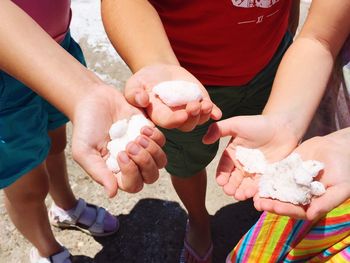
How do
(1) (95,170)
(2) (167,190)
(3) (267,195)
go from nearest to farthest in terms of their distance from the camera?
(1) (95,170) → (3) (267,195) → (2) (167,190)

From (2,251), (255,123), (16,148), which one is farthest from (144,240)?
(255,123)

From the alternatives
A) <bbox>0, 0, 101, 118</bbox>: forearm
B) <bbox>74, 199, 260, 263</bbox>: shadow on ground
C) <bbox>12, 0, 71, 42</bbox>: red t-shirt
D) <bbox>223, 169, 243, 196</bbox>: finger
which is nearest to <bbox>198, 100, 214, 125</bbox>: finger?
<bbox>223, 169, 243, 196</bbox>: finger

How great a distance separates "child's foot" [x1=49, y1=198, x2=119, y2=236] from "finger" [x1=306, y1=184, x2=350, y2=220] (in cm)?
132

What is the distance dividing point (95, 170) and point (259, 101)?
3.26ft

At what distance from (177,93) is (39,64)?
16.1 inches

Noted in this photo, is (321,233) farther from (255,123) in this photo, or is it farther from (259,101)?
(259,101)

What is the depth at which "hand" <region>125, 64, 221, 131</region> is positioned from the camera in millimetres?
1242

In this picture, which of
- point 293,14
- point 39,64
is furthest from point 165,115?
point 293,14

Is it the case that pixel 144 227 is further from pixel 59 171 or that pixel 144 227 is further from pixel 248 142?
pixel 248 142

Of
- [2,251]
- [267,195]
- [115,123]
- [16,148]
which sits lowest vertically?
[2,251]

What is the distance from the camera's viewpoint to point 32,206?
1.92 m

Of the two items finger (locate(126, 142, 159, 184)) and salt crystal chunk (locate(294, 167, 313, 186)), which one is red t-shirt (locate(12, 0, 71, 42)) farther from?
salt crystal chunk (locate(294, 167, 313, 186))

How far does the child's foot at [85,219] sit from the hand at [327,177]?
121 cm

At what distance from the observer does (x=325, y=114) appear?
64.3 inches
